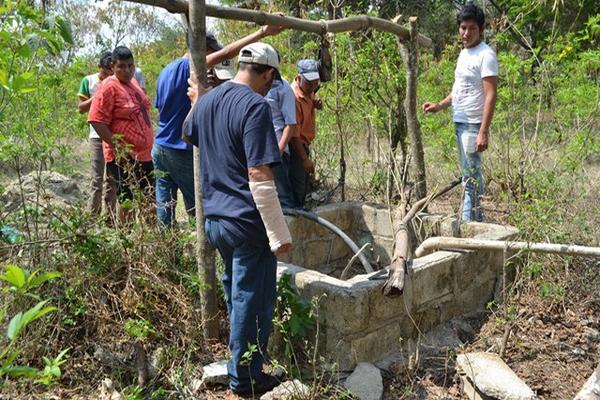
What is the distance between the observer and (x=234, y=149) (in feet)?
10.5

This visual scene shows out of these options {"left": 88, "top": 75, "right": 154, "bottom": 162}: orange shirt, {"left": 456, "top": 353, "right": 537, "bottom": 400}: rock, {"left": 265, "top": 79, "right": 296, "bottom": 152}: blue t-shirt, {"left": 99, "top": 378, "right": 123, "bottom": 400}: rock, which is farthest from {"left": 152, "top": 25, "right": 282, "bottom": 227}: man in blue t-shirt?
{"left": 456, "top": 353, "right": 537, "bottom": 400}: rock

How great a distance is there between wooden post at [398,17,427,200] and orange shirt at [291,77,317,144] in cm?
102

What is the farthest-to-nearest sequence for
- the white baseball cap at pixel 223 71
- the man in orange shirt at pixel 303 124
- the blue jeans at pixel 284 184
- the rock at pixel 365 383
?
the man in orange shirt at pixel 303 124, the blue jeans at pixel 284 184, the white baseball cap at pixel 223 71, the rock at pixel 365 383

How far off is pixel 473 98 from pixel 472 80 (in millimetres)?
147

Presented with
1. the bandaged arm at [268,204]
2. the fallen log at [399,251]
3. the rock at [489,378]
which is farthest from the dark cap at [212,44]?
the rock at [489,378]

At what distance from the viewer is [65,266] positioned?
371 centimetres

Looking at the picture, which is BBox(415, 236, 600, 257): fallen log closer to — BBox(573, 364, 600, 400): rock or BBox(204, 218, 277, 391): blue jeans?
BBox(573, 364, 600, 400): rock

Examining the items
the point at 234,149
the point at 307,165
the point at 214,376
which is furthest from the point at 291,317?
the point at 307,165

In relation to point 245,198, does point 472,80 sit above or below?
above

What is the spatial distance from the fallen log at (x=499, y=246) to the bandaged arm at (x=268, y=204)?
156 centimetres

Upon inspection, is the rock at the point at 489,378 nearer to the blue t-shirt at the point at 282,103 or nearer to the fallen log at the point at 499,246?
the fallen log at the point at 499,246

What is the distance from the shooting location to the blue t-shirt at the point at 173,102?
465 cm

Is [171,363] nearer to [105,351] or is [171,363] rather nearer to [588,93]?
[105,351]

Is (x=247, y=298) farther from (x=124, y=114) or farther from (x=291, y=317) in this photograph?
(x=124, y=114)
